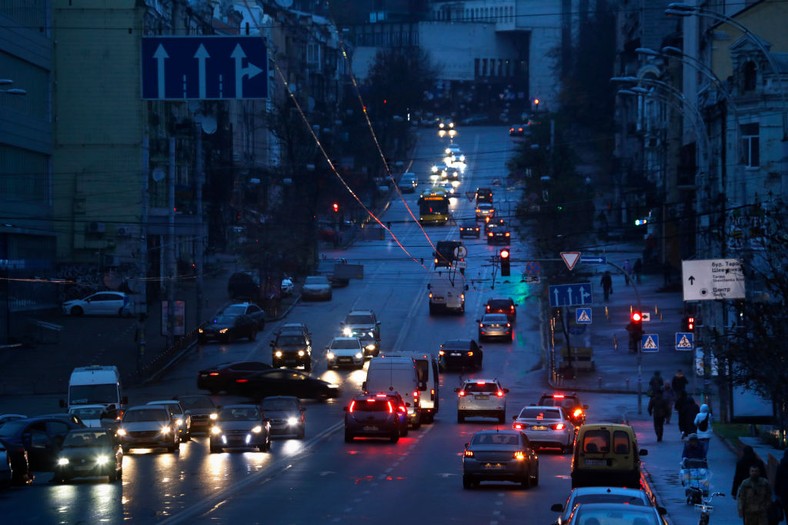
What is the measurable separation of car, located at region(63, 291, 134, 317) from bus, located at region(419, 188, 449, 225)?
3451cm

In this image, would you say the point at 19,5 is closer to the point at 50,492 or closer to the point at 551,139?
the point at 50,492

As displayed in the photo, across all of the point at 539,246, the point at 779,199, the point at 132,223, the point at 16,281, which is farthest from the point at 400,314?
the point at 779,199

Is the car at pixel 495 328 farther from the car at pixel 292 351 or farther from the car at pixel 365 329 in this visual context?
the car at pixel 292 351

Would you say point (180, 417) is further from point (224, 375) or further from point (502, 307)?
point (502, 307)

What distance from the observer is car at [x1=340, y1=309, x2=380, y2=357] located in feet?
213

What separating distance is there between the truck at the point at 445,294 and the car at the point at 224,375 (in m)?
22.3

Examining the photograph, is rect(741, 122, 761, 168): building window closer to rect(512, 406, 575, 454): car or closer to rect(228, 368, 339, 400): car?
rect(228, 368, 339, 400): car

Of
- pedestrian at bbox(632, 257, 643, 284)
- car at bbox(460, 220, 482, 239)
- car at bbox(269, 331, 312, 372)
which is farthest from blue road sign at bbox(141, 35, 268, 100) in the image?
car at bbox(460, 220, 482, 239)

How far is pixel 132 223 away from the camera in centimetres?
7781

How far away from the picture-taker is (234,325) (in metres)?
66.9

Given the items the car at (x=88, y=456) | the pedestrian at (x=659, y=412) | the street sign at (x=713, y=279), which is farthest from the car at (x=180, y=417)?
the street sign at (x=713, y=279)

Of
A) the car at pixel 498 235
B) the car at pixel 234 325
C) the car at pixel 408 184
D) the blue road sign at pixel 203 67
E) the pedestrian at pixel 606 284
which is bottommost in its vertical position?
the car at pixel 234 325

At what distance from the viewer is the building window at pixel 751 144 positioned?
5697 centimetres

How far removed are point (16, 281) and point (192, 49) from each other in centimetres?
4055
